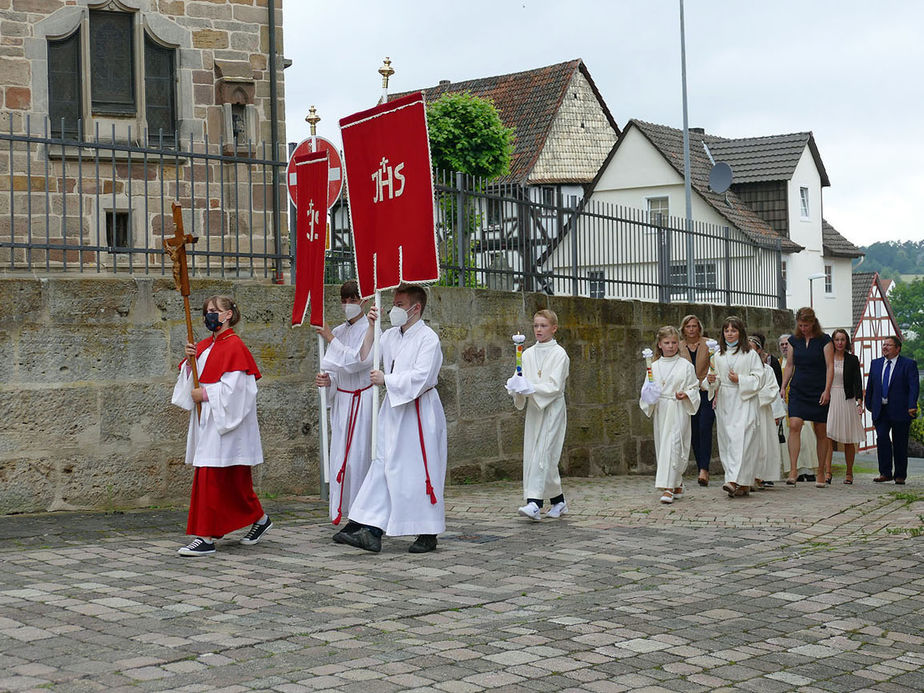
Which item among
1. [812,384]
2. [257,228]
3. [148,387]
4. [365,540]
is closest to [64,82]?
[257,228]

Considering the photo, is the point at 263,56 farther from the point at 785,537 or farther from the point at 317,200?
the point at 785,537

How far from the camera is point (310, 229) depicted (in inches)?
412

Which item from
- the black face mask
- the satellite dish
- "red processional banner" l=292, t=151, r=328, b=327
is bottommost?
the black face mask

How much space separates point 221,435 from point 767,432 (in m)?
6.52

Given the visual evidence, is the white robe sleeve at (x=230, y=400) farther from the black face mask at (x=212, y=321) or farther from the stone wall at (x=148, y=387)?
the stone wall at (x=148, y=387)

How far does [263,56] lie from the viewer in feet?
60.1

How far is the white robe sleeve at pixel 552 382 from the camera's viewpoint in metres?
10.5

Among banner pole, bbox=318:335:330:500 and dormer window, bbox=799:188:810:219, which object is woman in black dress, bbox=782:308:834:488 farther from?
dormer window, bbox=799:188:810:219

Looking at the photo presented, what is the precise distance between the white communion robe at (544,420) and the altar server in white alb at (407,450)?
5.11ft

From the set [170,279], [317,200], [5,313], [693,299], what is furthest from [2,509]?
[693,299]

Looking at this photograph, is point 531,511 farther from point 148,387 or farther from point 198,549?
point 148,387

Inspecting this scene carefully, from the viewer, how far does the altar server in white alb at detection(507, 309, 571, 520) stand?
10.3 m

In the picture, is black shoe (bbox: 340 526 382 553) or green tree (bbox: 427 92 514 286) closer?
black shoe (bbox: 340 526 382 553)

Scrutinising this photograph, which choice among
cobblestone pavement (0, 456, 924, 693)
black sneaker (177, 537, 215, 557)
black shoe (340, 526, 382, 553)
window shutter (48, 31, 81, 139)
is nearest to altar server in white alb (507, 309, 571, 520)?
cobblestone pavement (0, 456, 924, 693)
